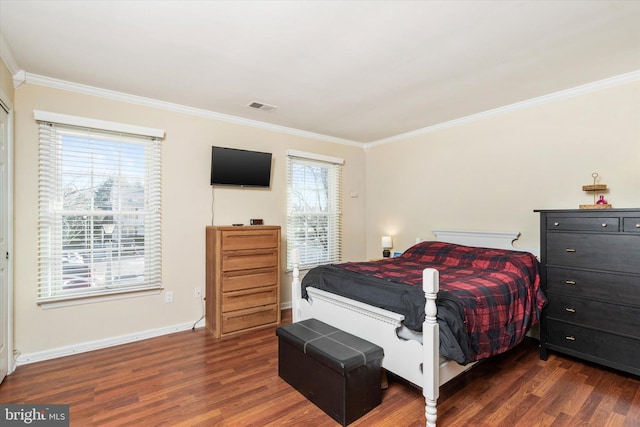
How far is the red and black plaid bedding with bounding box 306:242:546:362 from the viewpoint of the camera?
79.4 inches

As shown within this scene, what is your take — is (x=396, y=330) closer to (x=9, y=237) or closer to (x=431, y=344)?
(x=431, y=344)

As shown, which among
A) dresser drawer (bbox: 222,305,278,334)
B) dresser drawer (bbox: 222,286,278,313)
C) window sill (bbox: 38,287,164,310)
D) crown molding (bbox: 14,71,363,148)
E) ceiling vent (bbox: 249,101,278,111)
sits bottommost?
dresser drawer (bbox: 222,305,278,334)

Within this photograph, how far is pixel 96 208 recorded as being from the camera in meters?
3.00

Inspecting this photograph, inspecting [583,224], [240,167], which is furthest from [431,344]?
[240,167]

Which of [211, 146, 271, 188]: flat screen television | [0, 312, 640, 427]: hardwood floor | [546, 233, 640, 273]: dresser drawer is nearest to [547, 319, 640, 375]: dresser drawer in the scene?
[0, 312, 640, 427]: hardwood floor

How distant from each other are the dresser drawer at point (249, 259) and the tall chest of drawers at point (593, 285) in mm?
2649

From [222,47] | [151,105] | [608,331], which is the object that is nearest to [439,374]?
[608,331]

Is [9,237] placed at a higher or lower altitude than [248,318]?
higher

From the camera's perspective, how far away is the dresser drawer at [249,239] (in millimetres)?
3314

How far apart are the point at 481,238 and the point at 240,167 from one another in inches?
115

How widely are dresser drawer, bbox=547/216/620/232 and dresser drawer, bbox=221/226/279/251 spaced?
268 centimetres

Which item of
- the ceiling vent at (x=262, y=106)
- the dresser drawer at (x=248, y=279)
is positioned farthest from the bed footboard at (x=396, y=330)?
the ceiling vent at (x=262, y=106)

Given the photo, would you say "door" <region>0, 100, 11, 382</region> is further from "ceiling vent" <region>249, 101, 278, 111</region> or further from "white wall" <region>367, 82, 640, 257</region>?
"white wall" <region>367, 82, 640, 257</region>

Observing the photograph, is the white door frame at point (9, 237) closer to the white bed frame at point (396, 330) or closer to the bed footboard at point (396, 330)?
the white bed frame at point (396, 330)
